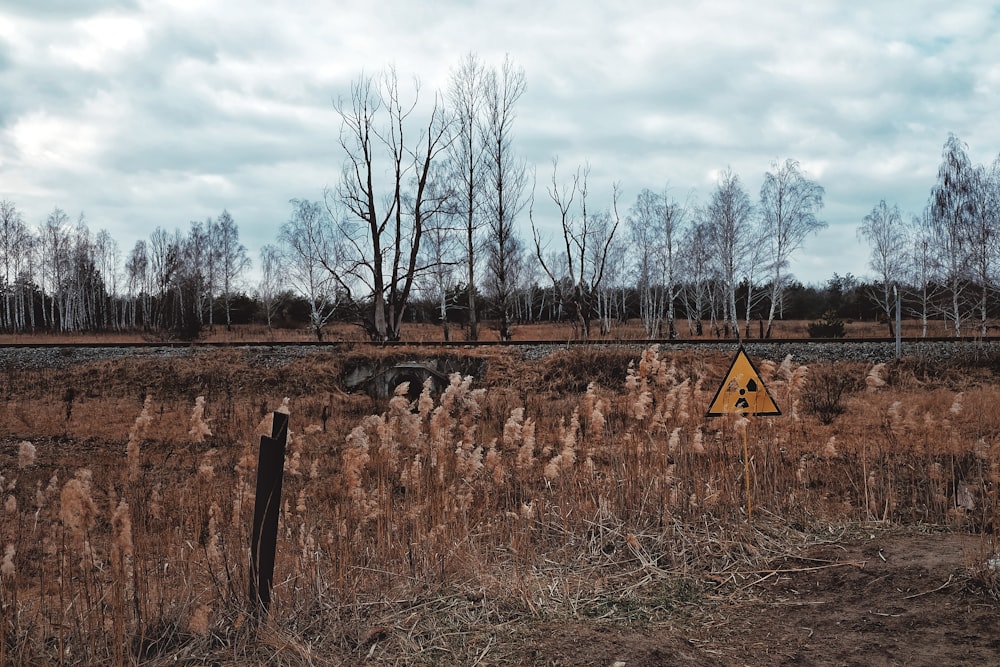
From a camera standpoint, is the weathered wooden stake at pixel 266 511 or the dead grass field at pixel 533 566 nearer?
the dead grass field at pixel 533 566

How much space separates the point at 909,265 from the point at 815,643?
4214 centimetres

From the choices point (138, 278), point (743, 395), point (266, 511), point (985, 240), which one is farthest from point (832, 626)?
point (138, 278)

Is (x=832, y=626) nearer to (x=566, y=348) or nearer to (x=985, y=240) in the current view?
(x=566, y=348)

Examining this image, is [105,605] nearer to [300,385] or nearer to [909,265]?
[300,385]

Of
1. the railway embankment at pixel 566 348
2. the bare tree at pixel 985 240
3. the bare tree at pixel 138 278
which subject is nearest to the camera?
the railway embankment at pixel 566 348

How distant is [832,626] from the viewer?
12.8 ft

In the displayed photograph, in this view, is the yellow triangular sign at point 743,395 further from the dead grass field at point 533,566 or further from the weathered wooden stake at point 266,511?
the weathered wooden stake at point 266,511

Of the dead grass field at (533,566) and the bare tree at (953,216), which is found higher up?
the bare tree at (953,216)

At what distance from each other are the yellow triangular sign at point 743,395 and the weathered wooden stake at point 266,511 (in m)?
Result: 3.39

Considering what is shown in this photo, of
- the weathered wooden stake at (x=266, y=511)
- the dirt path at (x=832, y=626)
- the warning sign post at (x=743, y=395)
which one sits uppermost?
the warning sign post at (x=743, y=395)

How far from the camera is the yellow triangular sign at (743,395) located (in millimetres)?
5746

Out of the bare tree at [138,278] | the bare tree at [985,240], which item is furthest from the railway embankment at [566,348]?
the bare tree at [138,278]

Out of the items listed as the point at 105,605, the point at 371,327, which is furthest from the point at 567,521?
the point at 371,327

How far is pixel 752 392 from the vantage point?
227 inches
